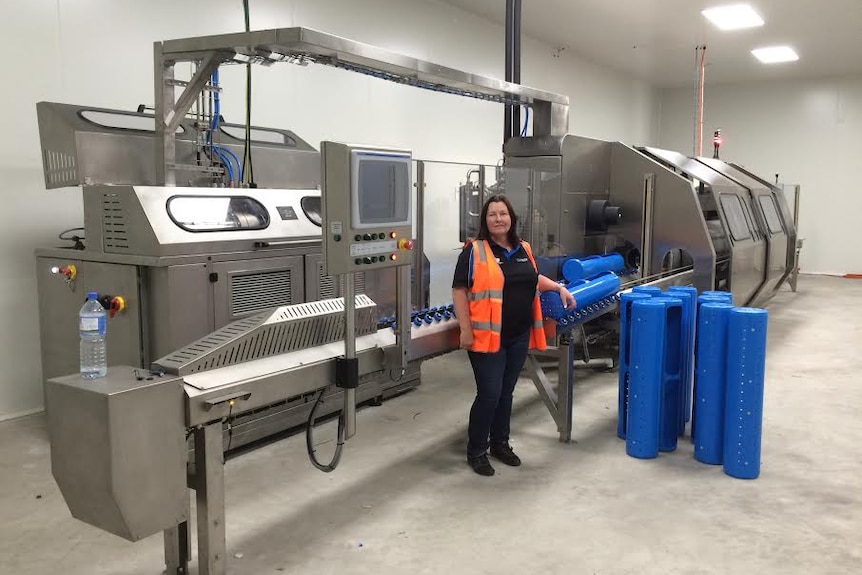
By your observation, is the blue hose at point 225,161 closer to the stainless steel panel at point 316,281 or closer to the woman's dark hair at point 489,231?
the stainless steel panel at point 316,281

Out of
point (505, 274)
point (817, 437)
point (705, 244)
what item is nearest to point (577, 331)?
point (705, 244)

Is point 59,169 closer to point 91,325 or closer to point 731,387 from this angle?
point 91,325

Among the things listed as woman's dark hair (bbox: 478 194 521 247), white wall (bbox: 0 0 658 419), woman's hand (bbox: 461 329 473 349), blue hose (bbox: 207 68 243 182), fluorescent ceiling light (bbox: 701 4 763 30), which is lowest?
woman's hand (bbox: 461 329 473 349)

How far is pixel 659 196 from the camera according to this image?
5.46m

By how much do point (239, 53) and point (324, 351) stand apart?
1.55m

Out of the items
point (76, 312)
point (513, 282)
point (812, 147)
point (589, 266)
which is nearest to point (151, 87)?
point (76, 312)

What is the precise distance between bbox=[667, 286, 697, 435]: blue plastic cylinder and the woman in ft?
2.92

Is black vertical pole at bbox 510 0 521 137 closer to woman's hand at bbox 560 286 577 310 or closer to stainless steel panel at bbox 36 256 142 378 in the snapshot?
woman's hand at bbox 560 286 577 310

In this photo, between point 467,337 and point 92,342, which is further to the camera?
point 467,337

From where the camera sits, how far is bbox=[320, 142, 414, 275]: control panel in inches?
98.5

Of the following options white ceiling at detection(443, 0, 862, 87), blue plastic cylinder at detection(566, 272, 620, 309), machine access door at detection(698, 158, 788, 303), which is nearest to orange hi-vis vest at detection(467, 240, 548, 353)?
blue plastic cylinder at detection(566, 272, 620, 309)

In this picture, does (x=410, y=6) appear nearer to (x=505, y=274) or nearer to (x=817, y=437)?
(x=505, y=274)

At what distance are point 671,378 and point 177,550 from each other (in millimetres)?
2572

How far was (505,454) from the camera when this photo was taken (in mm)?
3549
